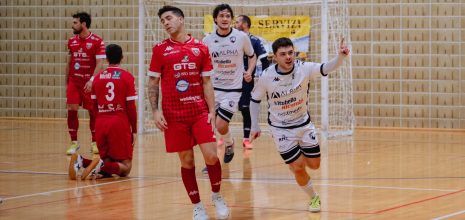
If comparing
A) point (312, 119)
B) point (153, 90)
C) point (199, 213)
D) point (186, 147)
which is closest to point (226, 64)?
point (153, 90)

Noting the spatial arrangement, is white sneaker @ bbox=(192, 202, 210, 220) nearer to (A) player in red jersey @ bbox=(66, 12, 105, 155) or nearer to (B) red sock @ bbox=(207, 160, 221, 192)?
(B) red sock @ bbox=(207, 160, 221, 192)

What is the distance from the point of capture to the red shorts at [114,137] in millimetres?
10703

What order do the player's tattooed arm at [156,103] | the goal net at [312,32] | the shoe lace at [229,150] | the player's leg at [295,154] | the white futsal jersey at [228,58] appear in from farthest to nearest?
1. the goal net at [312,32]
2. the shoe lace at [229,150]
3. the white futsal jersey at [228,58]
4. the player's leg at [295,154]
5. the player's tattooed arm at [156,103]

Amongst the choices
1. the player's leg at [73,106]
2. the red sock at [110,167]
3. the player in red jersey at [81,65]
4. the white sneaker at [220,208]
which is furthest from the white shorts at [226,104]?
the player's leg at [73,106]

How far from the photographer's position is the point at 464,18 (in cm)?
1764

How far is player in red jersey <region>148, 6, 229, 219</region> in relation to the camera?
7758 mm

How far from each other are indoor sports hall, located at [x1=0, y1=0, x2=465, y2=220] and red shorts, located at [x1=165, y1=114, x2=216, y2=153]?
0.65 metres

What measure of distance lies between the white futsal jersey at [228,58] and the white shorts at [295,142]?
2749 millimetres

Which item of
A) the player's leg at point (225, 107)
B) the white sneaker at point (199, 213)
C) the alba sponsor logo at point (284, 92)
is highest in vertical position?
the alba sponsor logo at point (284, 92)

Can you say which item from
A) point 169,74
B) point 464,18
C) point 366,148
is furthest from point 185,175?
point 464,18

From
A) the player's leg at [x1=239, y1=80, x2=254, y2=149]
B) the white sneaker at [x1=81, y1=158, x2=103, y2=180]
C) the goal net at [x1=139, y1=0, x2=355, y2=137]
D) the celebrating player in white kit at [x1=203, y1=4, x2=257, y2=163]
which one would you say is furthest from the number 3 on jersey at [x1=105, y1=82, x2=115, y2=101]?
the goal net at [x1=139, y1=0, x2=355, y2=137]

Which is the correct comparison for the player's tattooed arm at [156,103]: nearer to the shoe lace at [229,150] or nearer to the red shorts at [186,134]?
the red shorts at [186,134]

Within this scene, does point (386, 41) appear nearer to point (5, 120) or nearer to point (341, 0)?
point (341, 0)

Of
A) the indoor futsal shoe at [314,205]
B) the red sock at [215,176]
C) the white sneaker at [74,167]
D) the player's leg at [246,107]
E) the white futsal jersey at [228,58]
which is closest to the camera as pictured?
the red sock at [215,176]
